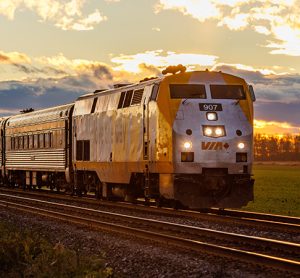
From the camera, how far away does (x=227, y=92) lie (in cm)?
1803

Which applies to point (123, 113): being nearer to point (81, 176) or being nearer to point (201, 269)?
point (81, 176)

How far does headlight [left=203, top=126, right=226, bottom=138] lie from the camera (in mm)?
17141

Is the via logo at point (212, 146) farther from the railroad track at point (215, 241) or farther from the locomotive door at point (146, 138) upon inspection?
the railroad track at point (215, 241)

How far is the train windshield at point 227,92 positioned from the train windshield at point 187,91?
0.32m

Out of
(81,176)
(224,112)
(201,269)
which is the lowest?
(201,269)

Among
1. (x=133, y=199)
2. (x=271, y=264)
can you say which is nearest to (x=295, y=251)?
(x=271, y=264)

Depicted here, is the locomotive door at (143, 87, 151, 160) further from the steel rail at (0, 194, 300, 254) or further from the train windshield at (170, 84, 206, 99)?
the steel rail at (0, 194, 300, 254)

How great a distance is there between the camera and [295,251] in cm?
1086

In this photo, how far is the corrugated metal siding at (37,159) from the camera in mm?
26281

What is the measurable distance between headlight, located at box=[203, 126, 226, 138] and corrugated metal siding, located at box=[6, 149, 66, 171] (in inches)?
388

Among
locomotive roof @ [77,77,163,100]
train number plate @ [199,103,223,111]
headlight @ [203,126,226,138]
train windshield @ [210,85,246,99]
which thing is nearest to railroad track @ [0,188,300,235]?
headlight @ [203,126,226,138]

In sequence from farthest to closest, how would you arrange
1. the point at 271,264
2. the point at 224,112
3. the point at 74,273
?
the point at 224,112 → the point at 271,264 → the point at 74,273

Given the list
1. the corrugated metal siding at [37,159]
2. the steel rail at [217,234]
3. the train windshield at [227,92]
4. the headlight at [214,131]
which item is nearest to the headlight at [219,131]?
the headlight at [214,131]

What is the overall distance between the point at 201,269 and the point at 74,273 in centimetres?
203
